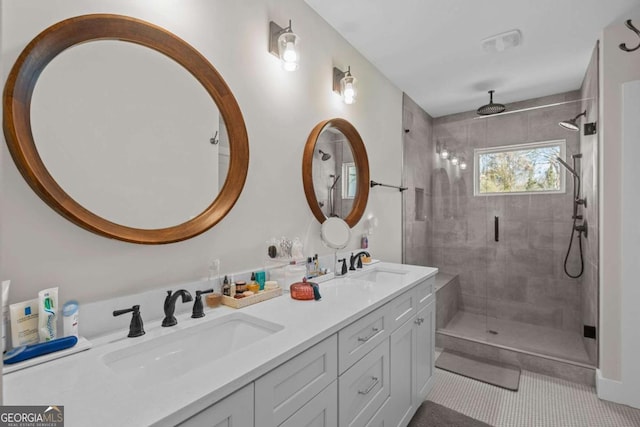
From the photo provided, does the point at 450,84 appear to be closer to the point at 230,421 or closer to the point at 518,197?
the point at 518,197

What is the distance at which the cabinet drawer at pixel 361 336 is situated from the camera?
1.21 metres

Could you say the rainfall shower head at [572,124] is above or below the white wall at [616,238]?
above

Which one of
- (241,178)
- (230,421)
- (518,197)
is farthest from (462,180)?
(230,421)

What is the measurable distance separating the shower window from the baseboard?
168 centimetres

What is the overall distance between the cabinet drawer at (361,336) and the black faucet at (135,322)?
2.30ft

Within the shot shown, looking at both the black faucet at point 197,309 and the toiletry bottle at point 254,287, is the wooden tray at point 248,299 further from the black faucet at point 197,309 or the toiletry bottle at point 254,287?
the black faucet at point 197,309

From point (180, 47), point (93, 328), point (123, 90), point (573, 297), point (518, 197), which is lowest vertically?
point (573, 297)

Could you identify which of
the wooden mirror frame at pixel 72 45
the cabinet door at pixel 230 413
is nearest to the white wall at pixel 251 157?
the wooden mirror frame at pixel 72 45

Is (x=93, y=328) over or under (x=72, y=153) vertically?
under

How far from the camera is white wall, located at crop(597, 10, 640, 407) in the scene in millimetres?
2074

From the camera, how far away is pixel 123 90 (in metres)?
1.14

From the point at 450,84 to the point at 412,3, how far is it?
52.9 inches
